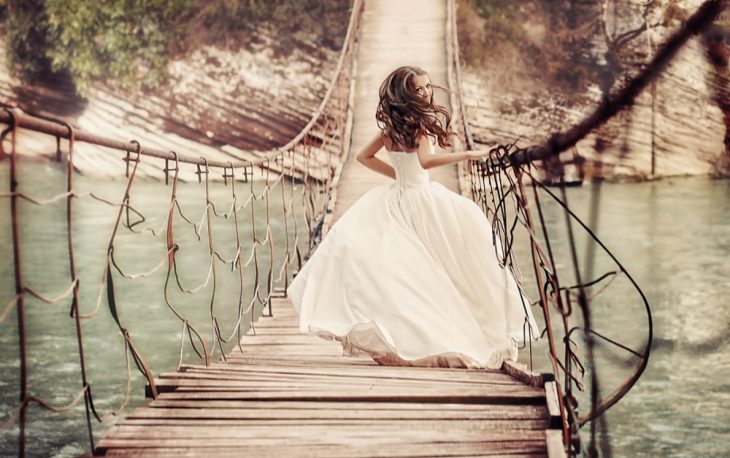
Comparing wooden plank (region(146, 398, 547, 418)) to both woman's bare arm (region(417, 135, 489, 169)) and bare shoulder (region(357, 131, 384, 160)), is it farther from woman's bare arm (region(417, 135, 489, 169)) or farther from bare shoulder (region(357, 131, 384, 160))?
bare shoulder (region(357, 131, 384, 160))

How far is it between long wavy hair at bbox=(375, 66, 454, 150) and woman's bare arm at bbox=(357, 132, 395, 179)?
81mm

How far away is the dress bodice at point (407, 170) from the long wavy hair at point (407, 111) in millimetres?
31

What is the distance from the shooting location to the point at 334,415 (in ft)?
4.90

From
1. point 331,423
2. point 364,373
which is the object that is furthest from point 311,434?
point 364,373

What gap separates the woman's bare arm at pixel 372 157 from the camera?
2520 mm

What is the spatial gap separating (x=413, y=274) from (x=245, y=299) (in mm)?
7874

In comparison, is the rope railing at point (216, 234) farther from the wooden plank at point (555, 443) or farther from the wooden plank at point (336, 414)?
the wooden plank at point (555, 443)

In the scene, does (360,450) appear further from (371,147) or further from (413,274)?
(371,147)

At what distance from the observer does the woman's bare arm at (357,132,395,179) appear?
2520 mm

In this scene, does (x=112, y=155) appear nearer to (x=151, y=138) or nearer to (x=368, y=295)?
(x=151, y=138)

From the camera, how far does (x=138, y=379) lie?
784 cm

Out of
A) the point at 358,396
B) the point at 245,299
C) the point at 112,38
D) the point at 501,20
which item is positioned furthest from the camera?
the point at 501,20

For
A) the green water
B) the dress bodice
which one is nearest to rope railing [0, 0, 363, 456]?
the green water

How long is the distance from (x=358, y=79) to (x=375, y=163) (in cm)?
461
